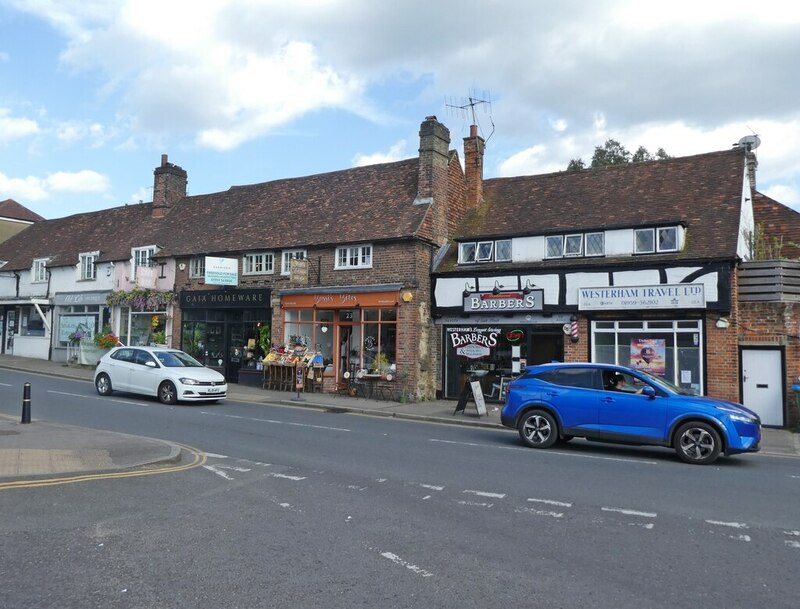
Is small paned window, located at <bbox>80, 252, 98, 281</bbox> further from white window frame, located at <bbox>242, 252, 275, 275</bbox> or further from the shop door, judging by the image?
the shop door

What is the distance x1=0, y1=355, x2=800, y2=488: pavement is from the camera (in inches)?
338

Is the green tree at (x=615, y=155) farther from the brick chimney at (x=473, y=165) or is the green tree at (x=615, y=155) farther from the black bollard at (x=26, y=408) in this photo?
the black bollard at (x=26, y=408)

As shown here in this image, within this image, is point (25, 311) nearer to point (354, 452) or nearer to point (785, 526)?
point (354, 452)

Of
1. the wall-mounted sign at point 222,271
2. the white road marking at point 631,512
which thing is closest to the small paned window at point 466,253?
the wall-mounted sign at point 222,271

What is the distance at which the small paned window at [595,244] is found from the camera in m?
18.3

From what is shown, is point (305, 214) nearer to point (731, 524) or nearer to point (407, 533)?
point (407, 533)

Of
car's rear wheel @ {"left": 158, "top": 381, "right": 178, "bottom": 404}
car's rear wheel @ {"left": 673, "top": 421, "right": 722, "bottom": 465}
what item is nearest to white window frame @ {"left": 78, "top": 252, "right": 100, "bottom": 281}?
car's rear wheel @ {"left": 158, "top": 381, "right": 178, "bottom": 404}

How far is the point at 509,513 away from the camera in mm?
7184

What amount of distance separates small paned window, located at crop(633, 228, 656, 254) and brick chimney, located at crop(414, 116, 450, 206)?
6587mm

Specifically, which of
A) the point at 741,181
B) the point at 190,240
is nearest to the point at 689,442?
the point at 741,181

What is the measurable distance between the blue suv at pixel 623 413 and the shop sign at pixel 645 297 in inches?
212

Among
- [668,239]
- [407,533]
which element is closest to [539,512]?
[407,533]

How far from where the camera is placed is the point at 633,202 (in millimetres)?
19266

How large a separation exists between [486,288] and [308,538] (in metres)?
14.2
